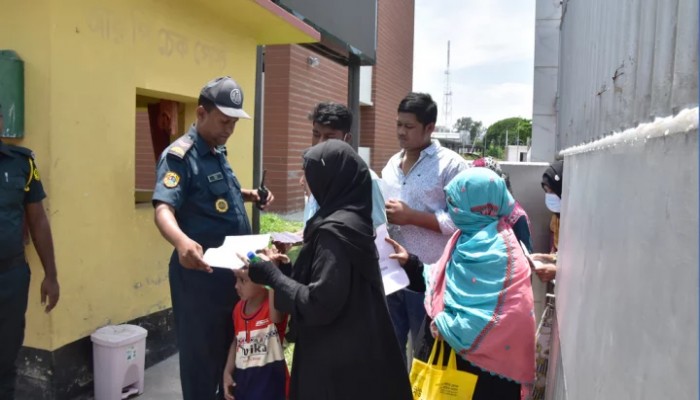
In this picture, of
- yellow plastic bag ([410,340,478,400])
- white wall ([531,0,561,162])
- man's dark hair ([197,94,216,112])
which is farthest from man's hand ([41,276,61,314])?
white wall ([531,0,561,162])

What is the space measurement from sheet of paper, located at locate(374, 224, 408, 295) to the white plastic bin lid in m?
1.75

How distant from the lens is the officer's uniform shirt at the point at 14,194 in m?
2.69

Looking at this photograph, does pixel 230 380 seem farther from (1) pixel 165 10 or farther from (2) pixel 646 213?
(1) pixel 165 10

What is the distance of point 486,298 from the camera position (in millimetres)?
2309

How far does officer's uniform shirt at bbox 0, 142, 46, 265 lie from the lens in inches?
106

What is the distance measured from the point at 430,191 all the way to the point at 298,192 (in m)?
7.53

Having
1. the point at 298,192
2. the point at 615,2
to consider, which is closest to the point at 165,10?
the point at 615,2

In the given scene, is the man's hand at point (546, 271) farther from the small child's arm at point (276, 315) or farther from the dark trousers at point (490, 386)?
the small child's arm at point (276, 315)

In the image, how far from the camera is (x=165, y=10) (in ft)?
13.5

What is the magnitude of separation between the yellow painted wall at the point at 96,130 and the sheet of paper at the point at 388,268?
1912 mm

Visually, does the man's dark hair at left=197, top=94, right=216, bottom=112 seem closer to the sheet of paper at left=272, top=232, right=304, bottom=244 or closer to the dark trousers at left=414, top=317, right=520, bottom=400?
the sheet of paper at left=272, top=232, right=304, bottom=244

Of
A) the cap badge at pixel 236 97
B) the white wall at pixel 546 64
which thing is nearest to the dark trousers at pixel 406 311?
the cap badge at pixel 236 97

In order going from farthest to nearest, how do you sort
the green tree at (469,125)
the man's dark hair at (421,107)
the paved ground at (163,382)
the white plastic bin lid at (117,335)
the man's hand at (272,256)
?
the green tree at (469,125) → the paved ground at (163,382) → the white plastic bin lid at (117,335) → the man's dark hair at (421,107) → the man's hand at (272,256)

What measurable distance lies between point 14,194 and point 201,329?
1159 mm
